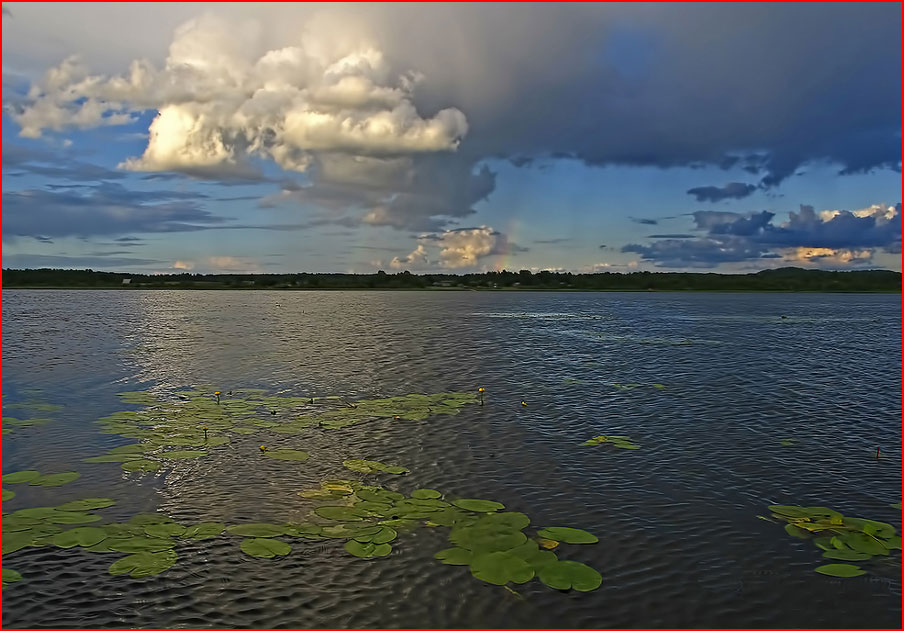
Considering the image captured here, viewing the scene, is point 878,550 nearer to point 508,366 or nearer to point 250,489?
point 250,489

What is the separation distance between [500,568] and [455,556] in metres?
1.15

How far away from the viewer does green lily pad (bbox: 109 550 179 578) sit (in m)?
12.4

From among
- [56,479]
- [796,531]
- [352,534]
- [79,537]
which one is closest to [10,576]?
[79,537]

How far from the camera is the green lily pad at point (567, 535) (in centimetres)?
1429

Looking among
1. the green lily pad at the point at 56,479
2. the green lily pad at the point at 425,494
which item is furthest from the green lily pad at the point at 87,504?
the green lily pad at the point at 425,494

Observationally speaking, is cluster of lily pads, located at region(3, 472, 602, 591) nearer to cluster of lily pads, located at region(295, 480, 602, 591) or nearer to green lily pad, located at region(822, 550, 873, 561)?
cluster of lily pads, located at region(295, 480, 602, 591)

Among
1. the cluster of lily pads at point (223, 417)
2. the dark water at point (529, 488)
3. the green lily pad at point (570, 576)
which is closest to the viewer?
the dark water at point (529, 488)

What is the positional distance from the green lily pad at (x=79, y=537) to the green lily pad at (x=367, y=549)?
18.8 feet

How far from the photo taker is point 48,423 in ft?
83.4

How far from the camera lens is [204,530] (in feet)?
47.7

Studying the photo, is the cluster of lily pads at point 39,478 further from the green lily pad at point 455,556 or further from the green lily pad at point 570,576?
the green lily pad at point 570,576

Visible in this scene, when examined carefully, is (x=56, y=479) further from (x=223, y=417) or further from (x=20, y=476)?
(x=223, y=417)

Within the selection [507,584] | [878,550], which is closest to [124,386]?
[507,584]

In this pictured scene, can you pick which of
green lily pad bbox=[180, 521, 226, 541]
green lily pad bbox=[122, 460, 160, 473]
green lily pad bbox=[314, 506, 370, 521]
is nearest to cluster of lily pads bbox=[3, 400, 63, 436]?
green lily pad bbox=[122, 460, 160, 473]
